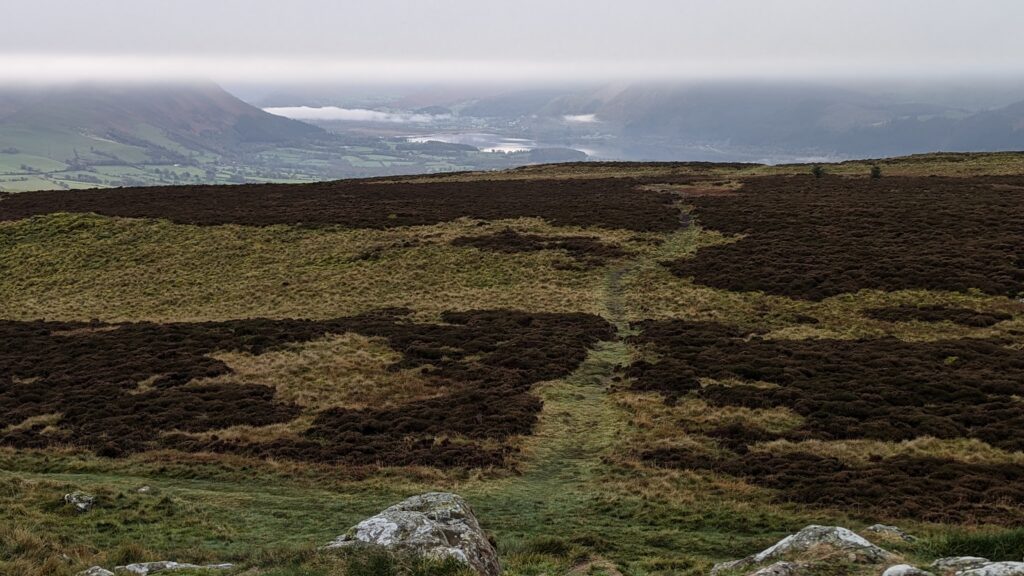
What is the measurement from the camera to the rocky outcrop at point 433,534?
39.2 ft

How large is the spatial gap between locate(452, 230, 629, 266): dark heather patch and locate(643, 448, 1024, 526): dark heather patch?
29468mm

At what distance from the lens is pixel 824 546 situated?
11.9m

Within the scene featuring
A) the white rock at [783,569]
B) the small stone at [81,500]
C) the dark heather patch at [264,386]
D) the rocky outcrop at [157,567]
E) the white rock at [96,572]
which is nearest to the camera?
the white rock at [783,569]

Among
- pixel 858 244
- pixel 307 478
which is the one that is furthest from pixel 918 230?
pixel 307 478

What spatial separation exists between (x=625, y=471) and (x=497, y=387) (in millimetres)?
8791

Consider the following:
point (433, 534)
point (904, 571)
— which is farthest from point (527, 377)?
point (904, 571)

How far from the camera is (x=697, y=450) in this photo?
72.6 feet

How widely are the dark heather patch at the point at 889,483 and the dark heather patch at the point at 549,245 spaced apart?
2947 cm

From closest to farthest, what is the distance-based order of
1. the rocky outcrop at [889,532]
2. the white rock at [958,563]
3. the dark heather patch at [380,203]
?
the white rock at [958,563], the rocky outcrop at [889,532], the dark heather patch at [380,203]

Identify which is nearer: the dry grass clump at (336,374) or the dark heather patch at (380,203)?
the dry grass clump at (336,374)

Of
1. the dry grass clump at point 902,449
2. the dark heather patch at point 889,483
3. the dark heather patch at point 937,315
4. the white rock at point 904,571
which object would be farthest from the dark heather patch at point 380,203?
the white rock at point 904,571

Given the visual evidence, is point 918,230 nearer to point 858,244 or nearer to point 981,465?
point 858,244

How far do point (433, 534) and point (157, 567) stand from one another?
5.71 m

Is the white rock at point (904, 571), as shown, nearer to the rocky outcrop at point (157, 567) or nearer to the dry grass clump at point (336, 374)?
the rocky outcrop at point (157, 567)
